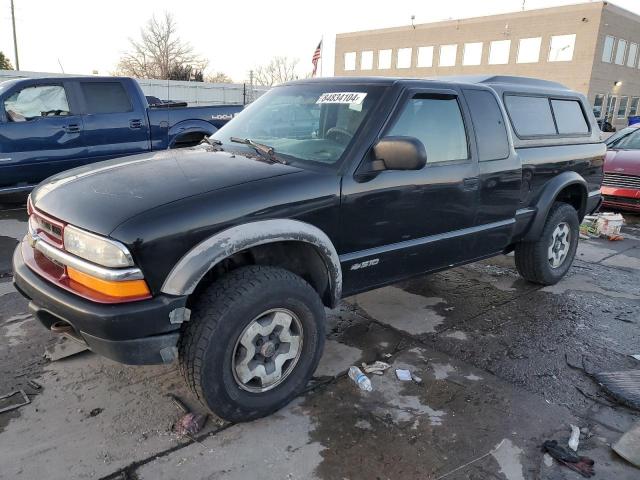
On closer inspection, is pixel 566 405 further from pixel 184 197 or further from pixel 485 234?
pixel 184 197

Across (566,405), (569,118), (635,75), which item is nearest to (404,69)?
(635,75)

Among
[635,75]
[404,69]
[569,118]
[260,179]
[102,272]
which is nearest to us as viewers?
[102,272]

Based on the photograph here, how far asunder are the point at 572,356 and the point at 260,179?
2.64 meters

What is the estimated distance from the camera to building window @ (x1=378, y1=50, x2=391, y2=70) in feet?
151

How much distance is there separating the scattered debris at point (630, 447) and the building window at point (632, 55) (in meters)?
43.7

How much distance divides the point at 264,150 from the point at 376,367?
162cm

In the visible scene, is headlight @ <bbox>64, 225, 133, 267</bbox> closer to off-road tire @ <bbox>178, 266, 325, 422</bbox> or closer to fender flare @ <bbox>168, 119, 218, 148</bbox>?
off-road tire @ <bbox>178, 266, 325, 422</bbox>

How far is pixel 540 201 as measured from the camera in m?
4.53

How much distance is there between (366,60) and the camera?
1877 inches

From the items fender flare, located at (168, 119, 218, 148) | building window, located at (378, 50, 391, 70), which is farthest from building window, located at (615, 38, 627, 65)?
fender flare, located at (168, 119, 218, 148)

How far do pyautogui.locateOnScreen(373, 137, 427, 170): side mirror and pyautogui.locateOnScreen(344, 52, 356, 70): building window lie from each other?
48.5 metres

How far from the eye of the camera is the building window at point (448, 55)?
4153 cm

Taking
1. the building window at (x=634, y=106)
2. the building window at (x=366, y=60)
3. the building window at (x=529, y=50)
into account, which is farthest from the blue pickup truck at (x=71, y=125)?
the building window at (x=634, y=106)

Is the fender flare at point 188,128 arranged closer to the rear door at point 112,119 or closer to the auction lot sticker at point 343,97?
the rear door at point 112,119
